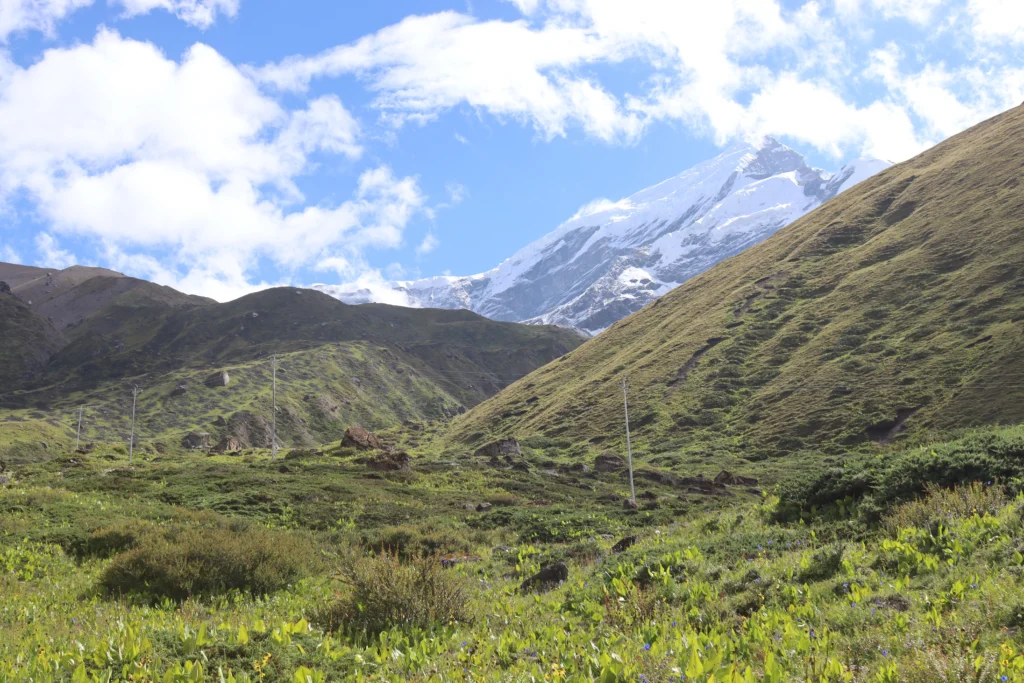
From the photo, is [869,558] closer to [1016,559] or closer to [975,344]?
[1016,559]

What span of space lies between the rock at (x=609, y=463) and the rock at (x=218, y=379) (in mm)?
107659

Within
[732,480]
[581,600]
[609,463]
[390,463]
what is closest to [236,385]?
[609,463]

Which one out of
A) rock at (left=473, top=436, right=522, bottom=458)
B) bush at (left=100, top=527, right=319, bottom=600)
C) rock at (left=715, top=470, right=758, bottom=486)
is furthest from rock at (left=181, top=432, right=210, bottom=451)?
bush at (left=100, top=527, right=319, bottom=600)

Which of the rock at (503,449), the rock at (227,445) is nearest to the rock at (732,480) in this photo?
the rock at (503,449)

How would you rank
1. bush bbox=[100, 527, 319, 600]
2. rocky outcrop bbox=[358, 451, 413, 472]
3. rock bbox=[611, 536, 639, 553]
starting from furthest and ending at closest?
1. rocky outcrop bbox=[358, 451, 413, 472]
2. rock bbox=[611, 536, 639, 553]
3. bush bbox=[100, 527, 319, 600]

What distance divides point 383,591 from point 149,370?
7285 inches

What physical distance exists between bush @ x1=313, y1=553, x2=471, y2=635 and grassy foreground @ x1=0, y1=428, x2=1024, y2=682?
0.03 meters

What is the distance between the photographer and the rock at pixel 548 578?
487 inches

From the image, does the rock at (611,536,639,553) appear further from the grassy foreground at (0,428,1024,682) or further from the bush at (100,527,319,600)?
the bush at (100,527,319,600)

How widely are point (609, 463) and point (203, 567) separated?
5648cm

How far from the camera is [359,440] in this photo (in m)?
70.8

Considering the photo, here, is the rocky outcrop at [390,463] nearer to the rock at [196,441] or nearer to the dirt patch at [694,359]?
the dirt patch at [694,359]

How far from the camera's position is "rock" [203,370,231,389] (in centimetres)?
14506

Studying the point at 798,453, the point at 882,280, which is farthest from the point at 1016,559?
the point at 882,280
